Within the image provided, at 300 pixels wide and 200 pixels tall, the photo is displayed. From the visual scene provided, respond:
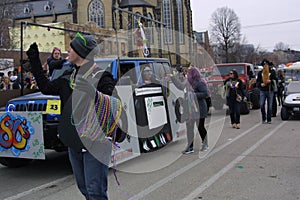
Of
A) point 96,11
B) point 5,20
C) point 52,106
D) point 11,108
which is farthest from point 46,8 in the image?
point 52,106

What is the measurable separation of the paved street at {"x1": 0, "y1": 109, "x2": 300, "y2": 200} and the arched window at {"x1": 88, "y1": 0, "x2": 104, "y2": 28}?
184 feet

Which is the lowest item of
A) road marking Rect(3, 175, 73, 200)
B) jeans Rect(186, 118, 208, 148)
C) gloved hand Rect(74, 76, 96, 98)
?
road marking Rect(3, 175, 73, 200)

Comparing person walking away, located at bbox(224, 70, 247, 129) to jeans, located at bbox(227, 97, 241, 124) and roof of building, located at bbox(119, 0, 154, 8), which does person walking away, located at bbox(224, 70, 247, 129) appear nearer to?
jeans, located at bbox(227, 97, 241, 124)

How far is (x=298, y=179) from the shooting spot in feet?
20.4

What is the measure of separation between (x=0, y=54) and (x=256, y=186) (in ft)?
88.1

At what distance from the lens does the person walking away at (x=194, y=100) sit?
28.0 ft

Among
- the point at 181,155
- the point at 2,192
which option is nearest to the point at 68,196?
the point at 2,192

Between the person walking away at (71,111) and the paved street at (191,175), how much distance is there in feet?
6.95

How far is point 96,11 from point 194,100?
190ft

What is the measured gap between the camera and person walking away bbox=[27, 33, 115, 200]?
348 centimetres

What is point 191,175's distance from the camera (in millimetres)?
6656

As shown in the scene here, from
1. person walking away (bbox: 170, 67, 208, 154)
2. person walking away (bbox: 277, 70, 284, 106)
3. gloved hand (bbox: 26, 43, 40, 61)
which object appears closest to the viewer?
gloved hand (bbox: 26, 43, 40, 61)

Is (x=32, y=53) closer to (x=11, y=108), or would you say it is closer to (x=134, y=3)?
(x=11, y=108)

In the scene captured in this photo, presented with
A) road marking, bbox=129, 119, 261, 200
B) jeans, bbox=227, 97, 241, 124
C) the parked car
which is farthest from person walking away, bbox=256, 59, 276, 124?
road marking, bbox=129, 119, 261, 200
